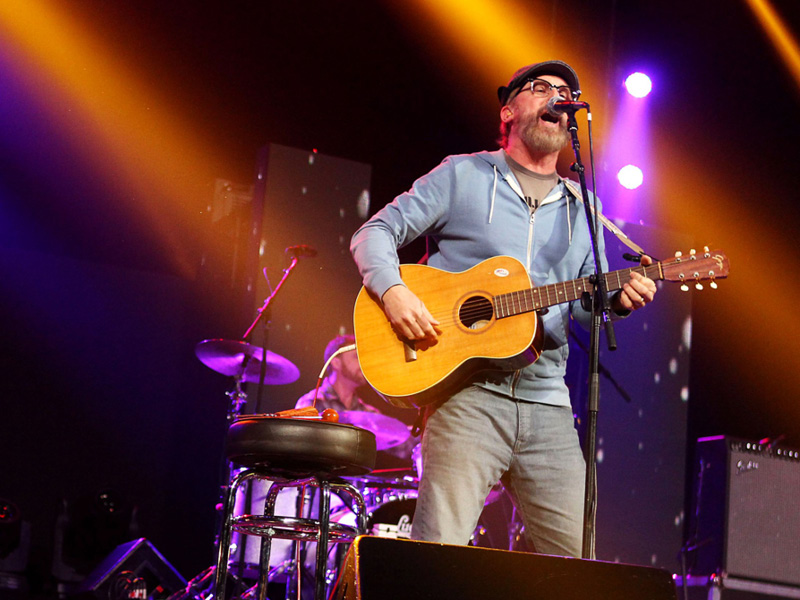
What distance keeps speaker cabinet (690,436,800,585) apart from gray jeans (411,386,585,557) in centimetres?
240

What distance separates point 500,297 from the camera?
2893 millimetres

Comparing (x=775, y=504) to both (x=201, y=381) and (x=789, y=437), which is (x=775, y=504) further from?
(x=201, y=381)

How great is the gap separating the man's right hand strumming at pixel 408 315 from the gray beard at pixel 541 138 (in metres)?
0.74

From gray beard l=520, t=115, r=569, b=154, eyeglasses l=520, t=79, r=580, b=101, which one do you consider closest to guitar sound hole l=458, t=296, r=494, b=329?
gray beard l=520, t=115, r=569, b=154

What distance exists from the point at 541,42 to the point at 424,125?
3.94 ft

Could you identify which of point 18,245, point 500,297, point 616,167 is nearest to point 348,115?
point 616,167

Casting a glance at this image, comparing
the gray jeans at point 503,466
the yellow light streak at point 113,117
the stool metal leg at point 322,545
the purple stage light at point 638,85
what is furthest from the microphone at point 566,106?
the yellow light streak at point 113,117

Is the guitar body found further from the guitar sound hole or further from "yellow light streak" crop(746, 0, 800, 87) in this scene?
"yellow light streak" crop(746, 0, 800, 87)

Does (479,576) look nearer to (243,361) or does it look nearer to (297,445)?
(297,445)

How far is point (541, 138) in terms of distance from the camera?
3.13 metres

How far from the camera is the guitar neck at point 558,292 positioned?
2.81 meters

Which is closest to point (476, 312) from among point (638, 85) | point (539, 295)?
point (539, 295)

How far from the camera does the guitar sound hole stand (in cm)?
291

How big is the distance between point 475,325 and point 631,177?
3.22 meters
